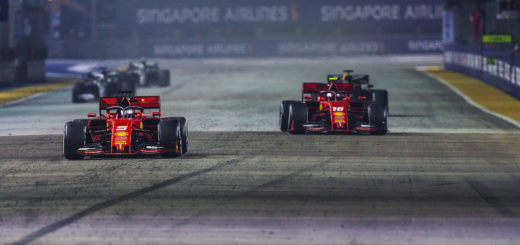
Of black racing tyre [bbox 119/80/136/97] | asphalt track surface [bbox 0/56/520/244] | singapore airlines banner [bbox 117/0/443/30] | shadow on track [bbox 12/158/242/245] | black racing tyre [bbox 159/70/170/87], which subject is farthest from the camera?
singapore airlines banner [bbox 117/0/443/30]

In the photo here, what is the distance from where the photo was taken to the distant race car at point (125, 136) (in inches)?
635

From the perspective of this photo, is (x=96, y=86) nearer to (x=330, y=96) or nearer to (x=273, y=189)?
(x=330, y=96)

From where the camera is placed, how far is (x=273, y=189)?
13.2 m

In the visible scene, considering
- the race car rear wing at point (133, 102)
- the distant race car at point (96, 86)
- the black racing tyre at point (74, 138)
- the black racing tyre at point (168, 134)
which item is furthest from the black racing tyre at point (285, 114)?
the distant race car at point (96, 86)

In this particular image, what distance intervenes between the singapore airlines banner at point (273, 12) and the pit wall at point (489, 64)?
23.2m

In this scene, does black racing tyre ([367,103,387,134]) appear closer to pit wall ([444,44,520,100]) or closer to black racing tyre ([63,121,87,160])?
black racing tyre ([63,121,87,160])

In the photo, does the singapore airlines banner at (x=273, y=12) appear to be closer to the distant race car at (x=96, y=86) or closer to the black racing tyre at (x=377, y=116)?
the distant race car at (x=96, y=86)

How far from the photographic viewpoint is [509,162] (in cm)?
1625

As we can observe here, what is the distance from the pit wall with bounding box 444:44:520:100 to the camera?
33.1 metres

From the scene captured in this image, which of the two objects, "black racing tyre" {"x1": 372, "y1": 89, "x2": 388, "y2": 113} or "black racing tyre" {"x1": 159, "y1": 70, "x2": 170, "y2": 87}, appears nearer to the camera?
"black racing tyre" {"x1": 372, "y1": 89, "x2": 388, "y2": 113}

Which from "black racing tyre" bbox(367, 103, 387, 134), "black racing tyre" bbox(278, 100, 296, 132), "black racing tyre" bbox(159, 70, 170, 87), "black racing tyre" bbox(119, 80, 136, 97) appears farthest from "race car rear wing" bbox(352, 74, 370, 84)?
"black racing tyre" bbox(159, 70, 170, 87)

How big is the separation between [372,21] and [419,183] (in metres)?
65.8

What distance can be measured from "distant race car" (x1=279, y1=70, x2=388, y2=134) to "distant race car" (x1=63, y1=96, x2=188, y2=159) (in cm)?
425

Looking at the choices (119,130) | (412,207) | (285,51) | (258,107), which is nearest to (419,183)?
(412,207)
